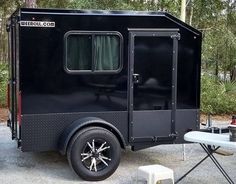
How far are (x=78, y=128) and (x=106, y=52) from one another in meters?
1.12

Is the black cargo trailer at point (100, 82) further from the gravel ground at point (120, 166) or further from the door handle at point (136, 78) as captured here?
the gravel ground at point (120, 166)

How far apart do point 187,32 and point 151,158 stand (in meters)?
2.17

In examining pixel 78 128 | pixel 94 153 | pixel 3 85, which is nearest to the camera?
pixel 78 128

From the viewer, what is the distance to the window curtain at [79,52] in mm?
5992

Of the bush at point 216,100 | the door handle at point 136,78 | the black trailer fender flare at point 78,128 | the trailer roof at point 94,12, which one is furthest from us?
the bush at point 216,100

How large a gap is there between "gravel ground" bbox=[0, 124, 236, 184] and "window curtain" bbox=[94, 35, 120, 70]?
1.54m

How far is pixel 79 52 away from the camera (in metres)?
6.05

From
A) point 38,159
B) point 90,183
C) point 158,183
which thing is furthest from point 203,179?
point 38,159

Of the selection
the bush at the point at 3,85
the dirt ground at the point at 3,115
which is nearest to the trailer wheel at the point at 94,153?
the dirt ground at the point at 3,115

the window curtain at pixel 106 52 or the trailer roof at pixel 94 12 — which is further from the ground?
the trailer roof at pixel 94 12

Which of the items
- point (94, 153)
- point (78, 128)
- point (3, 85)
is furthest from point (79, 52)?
point (3, 85)

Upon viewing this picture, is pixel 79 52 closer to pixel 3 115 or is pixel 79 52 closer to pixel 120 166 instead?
pixel 120 166

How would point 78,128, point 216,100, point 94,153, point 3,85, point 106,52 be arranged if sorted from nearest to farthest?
point 78,128 → point 94,153 → point 106,52 → point 216,100 → point 3,85

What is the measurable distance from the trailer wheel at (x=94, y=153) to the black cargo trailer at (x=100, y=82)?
13mm
